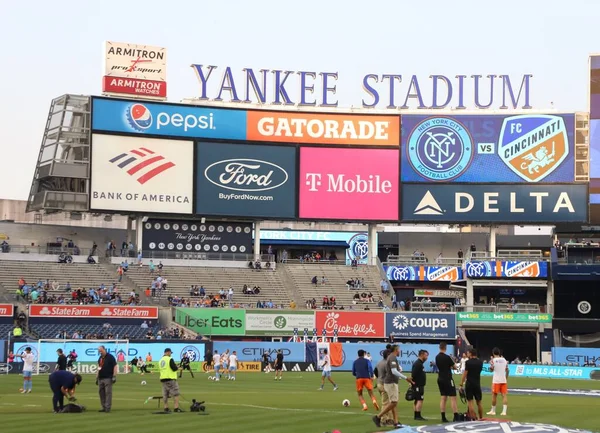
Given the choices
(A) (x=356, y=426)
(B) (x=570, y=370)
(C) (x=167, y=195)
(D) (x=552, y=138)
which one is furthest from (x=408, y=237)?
(A) (x=356, y=426)

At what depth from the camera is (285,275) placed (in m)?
82.9

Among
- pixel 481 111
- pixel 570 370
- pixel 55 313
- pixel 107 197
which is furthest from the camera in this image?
pixel 481 111

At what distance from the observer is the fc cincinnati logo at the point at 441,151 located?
81125mm

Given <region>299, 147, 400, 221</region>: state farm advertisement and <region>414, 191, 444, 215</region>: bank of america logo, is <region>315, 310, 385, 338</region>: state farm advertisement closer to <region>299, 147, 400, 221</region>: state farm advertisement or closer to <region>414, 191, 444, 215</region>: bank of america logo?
<region>299, 147, 400, 221</region>: state farm advertisement

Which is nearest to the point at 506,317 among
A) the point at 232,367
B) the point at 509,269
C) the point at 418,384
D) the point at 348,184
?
the point at 509,269

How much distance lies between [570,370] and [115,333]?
29.0 meters

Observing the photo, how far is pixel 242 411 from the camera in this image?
96.0 ft

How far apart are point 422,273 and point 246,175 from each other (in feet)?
62.3

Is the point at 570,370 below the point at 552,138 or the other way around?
below

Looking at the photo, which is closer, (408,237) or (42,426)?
(42,426)

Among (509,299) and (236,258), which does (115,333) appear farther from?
(509,299)

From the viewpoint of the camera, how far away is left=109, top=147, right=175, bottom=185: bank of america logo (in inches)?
3029

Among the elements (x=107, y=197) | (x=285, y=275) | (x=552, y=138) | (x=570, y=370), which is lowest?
(x=570, y=370)

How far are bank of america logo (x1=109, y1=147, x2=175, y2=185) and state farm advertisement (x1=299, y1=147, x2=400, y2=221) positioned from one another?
36.3 ft
